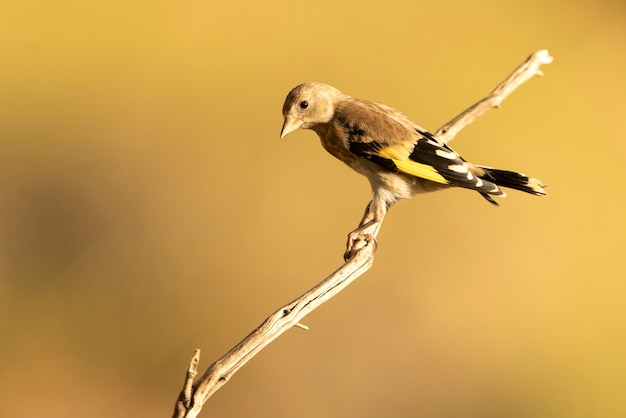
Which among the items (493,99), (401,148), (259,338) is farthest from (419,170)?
(259,338)

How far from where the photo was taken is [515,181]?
1076 mm

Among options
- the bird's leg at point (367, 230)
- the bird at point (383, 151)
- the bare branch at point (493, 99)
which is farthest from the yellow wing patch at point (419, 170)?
the bare branch at point (493, 99)

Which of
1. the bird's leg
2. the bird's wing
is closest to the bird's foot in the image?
the bird's leg

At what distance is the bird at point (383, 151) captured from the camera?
1.08m

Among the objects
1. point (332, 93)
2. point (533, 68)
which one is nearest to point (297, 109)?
point (332, 93)

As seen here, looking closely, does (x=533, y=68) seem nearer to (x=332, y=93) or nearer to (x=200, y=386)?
(x=332, y=93)

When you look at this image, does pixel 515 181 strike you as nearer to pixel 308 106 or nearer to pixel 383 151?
pixel 383 151

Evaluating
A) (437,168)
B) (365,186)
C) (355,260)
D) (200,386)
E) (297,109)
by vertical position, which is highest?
(365,186)

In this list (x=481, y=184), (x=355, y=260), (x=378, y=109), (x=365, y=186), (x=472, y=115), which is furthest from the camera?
(x=365, y=186)

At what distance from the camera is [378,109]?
46.2 inches

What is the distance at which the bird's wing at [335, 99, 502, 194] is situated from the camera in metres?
1.08

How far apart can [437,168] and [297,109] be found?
0.26 m

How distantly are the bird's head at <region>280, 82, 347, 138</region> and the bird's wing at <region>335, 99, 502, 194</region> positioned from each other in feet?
0.09

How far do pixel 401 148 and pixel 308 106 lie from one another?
0.17 meters
